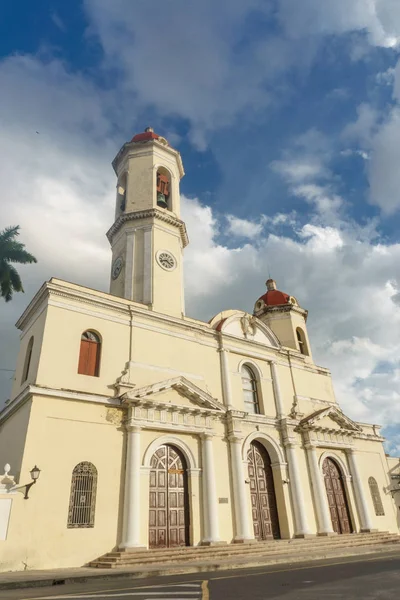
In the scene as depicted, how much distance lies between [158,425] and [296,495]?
7944 millimetres

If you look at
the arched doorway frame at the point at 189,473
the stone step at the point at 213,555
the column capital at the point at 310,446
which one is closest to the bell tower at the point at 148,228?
the arched doorway frame at the point at 189,473

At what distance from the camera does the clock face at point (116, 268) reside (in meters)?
22.6

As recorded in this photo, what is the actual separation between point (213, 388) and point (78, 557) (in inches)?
348

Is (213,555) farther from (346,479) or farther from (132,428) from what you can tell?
(346,479)

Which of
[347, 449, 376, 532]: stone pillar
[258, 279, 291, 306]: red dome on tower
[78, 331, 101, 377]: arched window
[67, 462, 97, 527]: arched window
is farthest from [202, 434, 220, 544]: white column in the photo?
[258, 279, 291, 306]: red dome on tower

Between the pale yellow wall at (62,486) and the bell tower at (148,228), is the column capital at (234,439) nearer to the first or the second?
the pale yellow wall at (62,486)

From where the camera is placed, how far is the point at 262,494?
19.1 m

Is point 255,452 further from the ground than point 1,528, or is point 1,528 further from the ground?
point 255,452

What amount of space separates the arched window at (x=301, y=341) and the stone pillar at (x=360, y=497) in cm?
662

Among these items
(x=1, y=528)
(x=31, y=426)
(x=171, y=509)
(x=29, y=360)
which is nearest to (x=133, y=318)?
(x=29, y=360)

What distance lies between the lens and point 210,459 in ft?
56.4

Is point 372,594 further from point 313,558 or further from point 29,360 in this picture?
point 29,360

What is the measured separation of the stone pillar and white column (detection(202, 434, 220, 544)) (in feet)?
31.1

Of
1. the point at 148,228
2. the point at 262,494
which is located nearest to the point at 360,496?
the point at 262,494
